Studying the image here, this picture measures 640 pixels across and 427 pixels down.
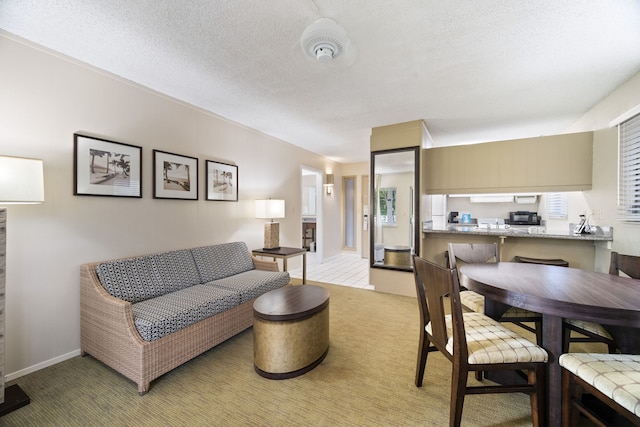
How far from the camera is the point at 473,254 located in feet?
8.00

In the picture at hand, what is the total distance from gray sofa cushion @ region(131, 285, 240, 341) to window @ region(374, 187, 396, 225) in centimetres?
250

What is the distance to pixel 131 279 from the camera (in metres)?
2.23

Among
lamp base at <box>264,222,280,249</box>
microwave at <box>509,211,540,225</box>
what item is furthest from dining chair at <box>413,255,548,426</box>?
microwave at <box>509,211,540,225</box>

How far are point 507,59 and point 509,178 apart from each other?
75.5 inches

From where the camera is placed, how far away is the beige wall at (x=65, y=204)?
6.27ft

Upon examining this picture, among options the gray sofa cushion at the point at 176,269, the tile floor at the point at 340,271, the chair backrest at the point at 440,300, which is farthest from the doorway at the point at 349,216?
the chair backrest at the point at 440,300

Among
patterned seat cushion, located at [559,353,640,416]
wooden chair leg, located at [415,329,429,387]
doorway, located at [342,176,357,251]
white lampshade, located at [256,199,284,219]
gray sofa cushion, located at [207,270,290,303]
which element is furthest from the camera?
doorway, located at [342,176,357,251]

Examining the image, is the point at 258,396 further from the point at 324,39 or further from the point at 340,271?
the point at 340,271

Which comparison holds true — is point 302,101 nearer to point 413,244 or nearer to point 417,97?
point 417,97

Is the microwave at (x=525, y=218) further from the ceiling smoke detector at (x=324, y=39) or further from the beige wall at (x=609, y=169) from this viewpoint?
the ceiling smoke detector at (x=324, y=39)

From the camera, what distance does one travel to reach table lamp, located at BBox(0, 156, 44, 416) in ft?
5.02

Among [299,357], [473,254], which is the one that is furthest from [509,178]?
[299,357]

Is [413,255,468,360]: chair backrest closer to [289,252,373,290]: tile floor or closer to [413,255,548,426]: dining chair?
[413,255,548,426]: dining chair

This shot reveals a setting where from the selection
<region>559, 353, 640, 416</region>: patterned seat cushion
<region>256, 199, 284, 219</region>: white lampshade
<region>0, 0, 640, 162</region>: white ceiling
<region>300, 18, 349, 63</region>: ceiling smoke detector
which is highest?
<region>0, 0, 640, 162</region>: white ceiling
